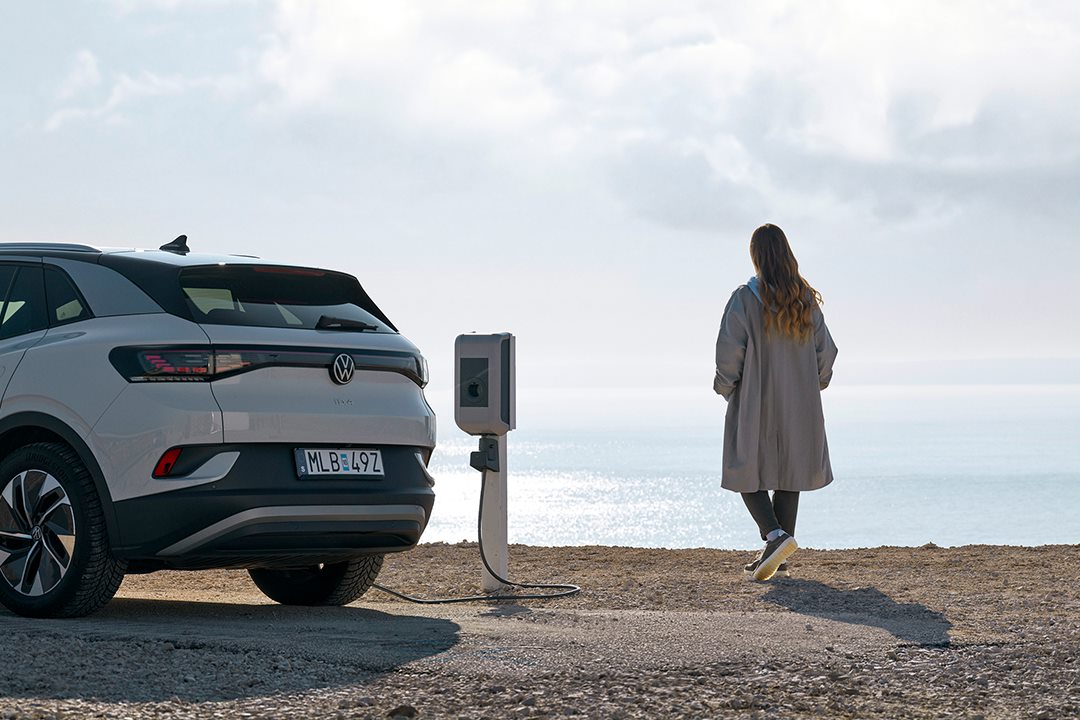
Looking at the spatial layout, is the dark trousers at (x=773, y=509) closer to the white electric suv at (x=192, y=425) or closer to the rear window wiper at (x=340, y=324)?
the white electric suv at (x=192, y=425)

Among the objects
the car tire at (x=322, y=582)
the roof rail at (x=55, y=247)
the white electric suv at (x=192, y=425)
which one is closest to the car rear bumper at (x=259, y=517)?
the white electric suv at (x=192, y=425)

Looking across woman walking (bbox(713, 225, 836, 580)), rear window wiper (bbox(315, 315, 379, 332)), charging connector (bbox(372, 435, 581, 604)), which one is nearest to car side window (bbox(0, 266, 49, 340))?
rear window wiper (bbox(315, 315, 379, 332))

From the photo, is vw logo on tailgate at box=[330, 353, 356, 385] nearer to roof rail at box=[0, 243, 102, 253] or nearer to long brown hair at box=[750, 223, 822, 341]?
roof rail at box=[0, 243, 102, 253]

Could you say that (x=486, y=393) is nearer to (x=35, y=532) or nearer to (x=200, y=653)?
(x=35, y=532)

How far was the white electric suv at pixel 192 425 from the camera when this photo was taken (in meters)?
6.44

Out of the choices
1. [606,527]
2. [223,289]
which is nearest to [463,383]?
[223,289]

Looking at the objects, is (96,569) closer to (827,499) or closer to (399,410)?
(399,410)

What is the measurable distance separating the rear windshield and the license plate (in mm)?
627

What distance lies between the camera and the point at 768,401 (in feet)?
30.3

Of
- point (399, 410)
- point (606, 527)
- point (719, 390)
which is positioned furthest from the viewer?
point (606, 527)

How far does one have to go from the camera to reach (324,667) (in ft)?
17.8

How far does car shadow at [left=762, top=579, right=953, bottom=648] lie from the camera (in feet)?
21.6

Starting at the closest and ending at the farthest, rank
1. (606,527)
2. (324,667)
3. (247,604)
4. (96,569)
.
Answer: (324,667)
(96,569)
(247,604)
(606,527)

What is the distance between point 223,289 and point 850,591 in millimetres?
4103
